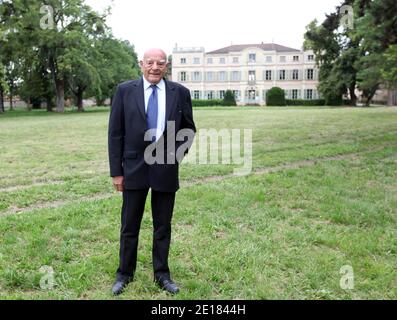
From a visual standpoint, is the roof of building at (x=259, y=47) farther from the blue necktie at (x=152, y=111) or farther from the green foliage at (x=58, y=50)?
the blue necktie at (x=152, y=111)

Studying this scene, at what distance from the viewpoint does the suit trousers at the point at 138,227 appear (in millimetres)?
3750

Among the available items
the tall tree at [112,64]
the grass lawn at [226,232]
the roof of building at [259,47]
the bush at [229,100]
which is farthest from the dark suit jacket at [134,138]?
the roof of building at [259,47]

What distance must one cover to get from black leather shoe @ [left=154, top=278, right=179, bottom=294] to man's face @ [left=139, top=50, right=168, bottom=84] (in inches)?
71.9

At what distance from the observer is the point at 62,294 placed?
3.73m

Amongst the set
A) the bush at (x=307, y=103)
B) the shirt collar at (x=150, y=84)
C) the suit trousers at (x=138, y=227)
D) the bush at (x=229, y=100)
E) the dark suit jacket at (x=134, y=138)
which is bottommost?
the suit trousers at (x=138, y=227)

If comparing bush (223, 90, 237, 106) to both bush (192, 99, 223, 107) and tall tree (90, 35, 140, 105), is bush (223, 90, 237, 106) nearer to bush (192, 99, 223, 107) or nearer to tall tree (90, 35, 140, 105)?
bush (192, 99, 223, 107)

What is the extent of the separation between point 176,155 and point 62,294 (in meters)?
1.61

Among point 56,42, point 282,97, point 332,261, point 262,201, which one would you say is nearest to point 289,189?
point 262,201

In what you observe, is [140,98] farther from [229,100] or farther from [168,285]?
[229,100]

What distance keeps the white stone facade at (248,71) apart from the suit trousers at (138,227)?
75.2 m

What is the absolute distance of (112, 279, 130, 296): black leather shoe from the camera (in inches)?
147

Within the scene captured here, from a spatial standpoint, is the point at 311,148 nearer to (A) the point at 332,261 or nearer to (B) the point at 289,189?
(B) the point at 289,189

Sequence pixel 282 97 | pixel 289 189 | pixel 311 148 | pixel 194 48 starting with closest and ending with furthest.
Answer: pixel 289 189
pixel 311 148
pixel 282 97
pixel 194 48

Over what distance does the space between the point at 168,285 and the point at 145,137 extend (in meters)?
1.38
